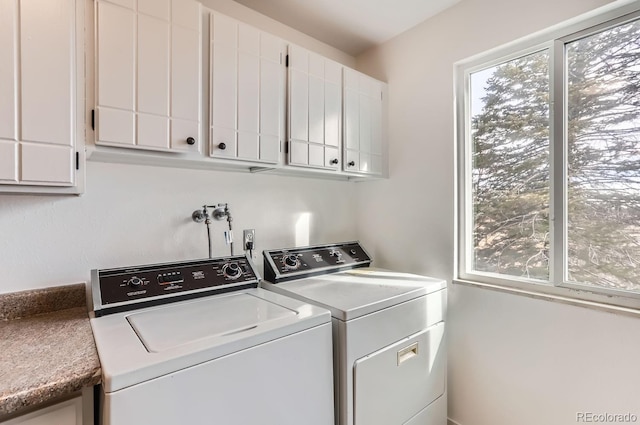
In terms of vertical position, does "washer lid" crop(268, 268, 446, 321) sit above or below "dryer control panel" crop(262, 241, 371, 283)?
below

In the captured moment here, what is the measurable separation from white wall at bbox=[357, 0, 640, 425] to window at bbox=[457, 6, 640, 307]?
0.09 meters

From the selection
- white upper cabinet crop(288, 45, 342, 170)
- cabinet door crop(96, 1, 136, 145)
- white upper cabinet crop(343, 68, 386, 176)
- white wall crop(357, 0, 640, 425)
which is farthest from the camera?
white upper cabinet crop(343, 68, 386, 176)

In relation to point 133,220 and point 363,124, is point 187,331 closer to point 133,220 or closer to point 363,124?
point 133,220

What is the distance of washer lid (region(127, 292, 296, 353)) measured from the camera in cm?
96

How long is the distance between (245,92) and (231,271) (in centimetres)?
88

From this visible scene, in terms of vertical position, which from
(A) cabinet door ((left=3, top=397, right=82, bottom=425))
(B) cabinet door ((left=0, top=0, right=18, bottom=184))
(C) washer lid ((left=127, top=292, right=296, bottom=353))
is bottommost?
(A) cabinet door ((left=3, top=397, right=82, bottom=425))

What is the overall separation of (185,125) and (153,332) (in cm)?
80

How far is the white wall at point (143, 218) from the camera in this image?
4.12 ft

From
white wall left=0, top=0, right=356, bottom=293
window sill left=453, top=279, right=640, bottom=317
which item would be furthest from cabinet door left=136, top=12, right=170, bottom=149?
window sill left=453, top=279, right=640, bottom=317

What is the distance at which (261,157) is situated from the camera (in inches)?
60.5

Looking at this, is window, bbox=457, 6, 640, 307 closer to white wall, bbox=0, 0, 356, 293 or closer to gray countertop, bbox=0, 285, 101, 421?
white wall, bbox=0, 0, 356, 293

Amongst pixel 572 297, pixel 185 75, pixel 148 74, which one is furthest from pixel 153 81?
pixel 572 297

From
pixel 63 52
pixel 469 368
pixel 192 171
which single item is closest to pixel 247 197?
pixel 192 171

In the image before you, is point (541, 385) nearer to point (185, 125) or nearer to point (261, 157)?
point (261, 157)
